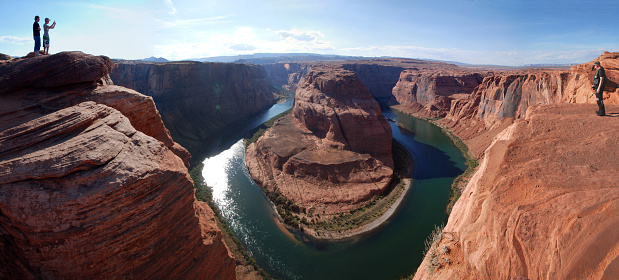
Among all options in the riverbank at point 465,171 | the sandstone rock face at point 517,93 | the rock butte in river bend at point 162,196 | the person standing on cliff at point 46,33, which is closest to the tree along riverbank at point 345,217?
the riverbank at point 465,171

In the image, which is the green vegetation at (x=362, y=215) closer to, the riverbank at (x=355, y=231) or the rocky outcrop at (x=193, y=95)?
→ the riverbank at (x=355, y=231)

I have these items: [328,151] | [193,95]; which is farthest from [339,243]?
[193,95]

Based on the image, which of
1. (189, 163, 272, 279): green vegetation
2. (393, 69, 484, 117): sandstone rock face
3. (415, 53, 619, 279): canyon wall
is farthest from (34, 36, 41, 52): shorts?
(393, 69, 484, 117): sandstone rock face

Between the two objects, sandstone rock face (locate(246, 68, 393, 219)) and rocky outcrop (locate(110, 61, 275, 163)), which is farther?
rocky outcrop (locate(110, 61, 275, 163))

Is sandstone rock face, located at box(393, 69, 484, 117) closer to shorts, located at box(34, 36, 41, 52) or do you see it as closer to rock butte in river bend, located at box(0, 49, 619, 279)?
rock butte in river bend, located at box(0, 49, 619, 279)

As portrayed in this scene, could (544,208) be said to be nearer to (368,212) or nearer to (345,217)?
(345,217)

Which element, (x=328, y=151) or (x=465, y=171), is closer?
(x=328, y=151)
